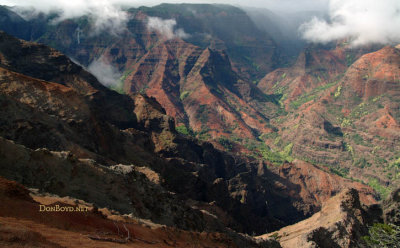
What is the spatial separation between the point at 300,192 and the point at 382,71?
11513 centimetres

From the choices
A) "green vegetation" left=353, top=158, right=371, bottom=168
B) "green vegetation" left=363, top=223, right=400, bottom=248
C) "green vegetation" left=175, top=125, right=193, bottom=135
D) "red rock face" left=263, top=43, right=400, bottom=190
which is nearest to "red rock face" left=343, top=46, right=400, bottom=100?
"red rock face" left=263, top=43, right=400, bottom=190

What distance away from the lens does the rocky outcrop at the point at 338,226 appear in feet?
135

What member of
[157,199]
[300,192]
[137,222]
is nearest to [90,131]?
[157,199]

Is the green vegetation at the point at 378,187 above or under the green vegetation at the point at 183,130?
under

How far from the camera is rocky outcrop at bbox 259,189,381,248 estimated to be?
41062 mm

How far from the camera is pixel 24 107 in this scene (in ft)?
145

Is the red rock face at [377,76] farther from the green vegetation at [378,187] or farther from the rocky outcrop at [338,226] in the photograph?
the rocky outcrop at [338,226]

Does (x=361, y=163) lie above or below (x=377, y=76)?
below

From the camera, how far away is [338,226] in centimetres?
4341

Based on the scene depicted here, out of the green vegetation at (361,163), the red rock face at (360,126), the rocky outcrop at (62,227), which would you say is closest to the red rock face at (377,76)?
the red rock face at (360,126)

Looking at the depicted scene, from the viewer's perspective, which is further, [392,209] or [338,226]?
[392,209]

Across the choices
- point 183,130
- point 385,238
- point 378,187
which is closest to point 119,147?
point 385,238

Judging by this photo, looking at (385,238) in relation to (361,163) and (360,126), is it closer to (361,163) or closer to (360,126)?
(361,163)

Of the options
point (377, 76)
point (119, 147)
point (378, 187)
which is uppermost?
point (377, 76)
